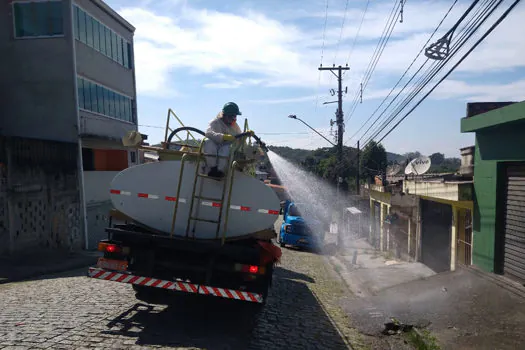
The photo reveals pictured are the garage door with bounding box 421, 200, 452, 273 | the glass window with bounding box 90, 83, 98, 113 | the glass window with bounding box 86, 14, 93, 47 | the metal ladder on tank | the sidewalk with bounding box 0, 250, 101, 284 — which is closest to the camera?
the metal ladder on tank

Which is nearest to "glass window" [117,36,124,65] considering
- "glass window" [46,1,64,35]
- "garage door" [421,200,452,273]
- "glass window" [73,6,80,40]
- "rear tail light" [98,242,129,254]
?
"glass window" [73,6,80,40]

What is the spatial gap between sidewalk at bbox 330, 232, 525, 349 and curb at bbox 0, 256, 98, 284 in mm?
7850

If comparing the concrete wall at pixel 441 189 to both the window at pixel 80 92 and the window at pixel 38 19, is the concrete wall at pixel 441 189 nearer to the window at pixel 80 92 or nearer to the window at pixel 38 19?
the window at pixel 80 92

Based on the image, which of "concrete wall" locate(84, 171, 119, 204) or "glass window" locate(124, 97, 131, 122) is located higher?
"glass window" locate(124, 97, 131, 122)

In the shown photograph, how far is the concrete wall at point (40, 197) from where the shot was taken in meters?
13.5

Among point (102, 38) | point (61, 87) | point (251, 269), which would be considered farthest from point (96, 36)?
point (251, 269)

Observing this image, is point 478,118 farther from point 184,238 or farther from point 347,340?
point 184,238

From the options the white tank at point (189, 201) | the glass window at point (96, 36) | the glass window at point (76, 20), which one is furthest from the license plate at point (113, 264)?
the glass window at point (96, 36)

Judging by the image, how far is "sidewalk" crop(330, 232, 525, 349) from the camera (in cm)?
626

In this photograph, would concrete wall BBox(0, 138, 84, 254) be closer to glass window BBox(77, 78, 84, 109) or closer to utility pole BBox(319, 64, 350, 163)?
glass window BBox(77, 78, 84, 109)

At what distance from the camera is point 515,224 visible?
813 centimetres

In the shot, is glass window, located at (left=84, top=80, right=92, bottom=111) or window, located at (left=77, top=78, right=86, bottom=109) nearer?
window, located at (left=77, top=78, right=86, bottom=109)

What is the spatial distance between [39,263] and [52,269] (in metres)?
0.98

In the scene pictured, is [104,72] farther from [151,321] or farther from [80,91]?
[151,321]
